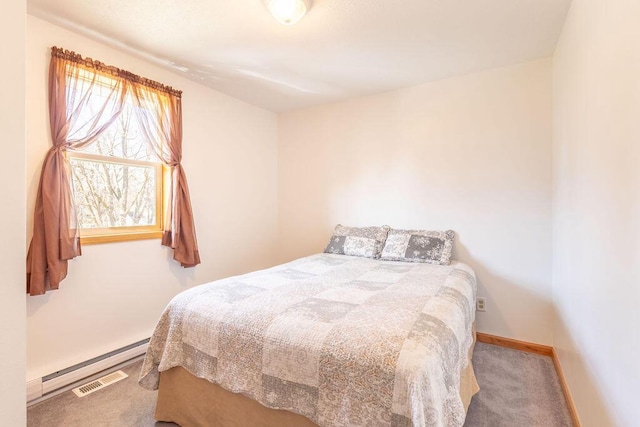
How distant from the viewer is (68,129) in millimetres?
1985

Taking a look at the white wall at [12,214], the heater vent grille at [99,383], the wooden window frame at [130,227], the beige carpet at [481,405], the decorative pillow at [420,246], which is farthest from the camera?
the decorative pillow at [420,246]

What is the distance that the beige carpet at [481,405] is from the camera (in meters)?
1.65

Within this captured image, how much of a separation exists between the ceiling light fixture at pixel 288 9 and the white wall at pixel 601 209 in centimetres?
143

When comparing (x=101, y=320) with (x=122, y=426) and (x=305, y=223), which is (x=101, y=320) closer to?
(x=122, y=426)

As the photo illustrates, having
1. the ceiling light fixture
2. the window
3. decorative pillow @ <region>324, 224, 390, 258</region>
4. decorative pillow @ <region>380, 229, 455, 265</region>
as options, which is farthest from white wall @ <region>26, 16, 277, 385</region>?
decorative pillow @ <region>380, 229, 455, 265</region>

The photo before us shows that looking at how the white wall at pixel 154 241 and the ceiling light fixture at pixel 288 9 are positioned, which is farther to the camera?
the white wall at pixel 154 241

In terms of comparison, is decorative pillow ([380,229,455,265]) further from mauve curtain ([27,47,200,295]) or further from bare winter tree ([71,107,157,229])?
bare winter tree ([71,107,157,229])

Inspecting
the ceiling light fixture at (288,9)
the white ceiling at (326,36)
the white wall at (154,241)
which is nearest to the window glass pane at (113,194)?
the white wall at (154,241)

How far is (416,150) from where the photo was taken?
2.99 meters

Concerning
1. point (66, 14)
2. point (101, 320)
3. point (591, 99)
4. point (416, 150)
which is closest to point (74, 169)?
point (66, 14)

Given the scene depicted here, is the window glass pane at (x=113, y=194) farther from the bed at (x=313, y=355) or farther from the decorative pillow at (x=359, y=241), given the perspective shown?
the decorative pillow at (x=359, y=241)

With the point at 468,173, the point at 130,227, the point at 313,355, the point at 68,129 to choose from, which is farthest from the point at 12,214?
the point at 468,173

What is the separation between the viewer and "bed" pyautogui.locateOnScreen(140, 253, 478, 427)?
3.42 feet

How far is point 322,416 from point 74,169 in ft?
7.52
